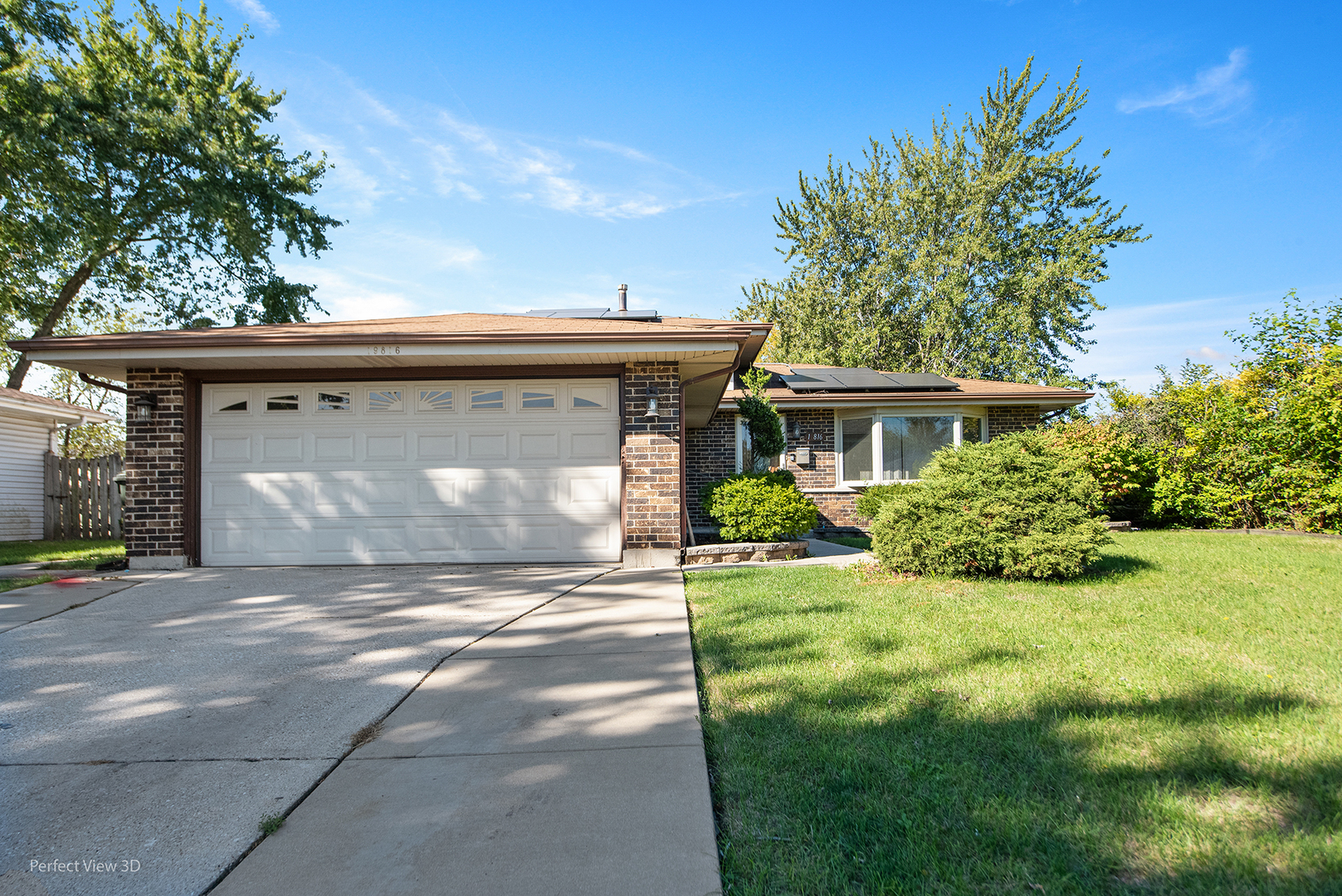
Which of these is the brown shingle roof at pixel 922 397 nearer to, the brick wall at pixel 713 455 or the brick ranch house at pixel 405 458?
the brick wall at pixel 713 455

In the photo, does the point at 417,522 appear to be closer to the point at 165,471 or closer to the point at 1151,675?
the point at 165,471

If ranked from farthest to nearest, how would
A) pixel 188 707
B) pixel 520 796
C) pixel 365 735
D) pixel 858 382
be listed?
pixel 858 382, pixel 188 707, pixel 365 735, pixel 520 796

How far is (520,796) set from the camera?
242cm

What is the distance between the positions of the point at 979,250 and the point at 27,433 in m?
28.1

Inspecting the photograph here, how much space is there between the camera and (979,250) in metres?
25.0

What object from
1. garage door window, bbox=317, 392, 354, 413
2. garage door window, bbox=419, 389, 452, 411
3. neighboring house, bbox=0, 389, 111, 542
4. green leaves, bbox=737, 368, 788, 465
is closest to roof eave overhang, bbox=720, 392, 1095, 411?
green leaves, bbox=737, 368, 788, 465

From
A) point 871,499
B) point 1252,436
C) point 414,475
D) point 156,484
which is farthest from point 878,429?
point 156,484

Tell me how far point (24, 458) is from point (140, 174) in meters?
7.95

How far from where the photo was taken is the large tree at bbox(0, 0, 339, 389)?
613 inches

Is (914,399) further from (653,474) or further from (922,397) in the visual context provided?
(653,474)

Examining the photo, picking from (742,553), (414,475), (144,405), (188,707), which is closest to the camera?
(188,707)

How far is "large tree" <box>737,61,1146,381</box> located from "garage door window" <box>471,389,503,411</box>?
19.0m

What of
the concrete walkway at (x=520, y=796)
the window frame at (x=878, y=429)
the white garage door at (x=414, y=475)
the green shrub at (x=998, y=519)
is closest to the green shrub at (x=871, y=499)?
the window frame at (x=878, y=429)

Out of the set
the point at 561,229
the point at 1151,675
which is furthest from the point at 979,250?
the point at 1151,675
